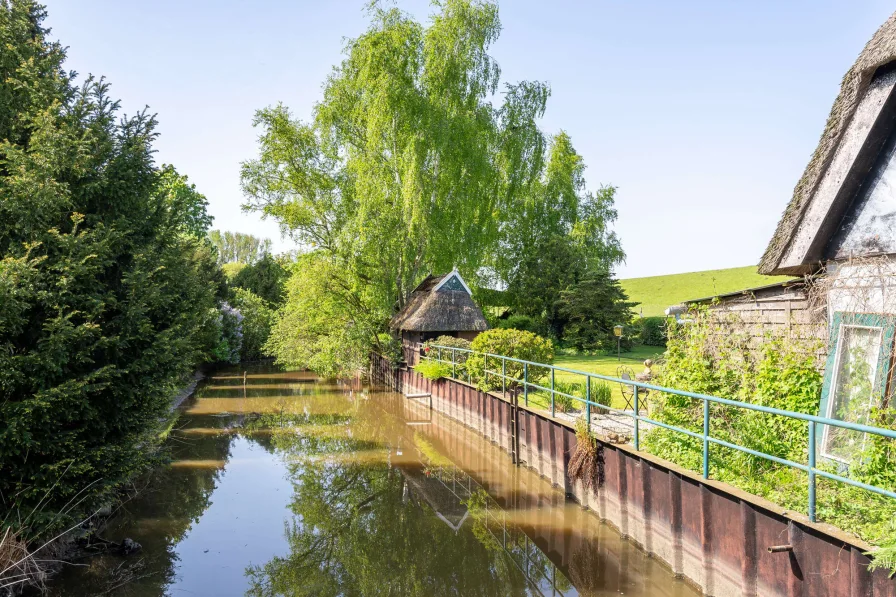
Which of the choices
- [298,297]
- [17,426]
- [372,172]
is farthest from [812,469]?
[298,297]

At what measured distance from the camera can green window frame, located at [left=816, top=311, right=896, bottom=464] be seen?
7105mm

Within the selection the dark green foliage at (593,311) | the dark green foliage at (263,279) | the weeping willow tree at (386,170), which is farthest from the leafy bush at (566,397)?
the dark green foliage at (263,279)

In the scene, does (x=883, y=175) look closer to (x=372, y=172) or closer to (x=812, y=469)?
(x=812, y=469)

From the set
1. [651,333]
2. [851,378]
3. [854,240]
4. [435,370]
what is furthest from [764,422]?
[651,333]

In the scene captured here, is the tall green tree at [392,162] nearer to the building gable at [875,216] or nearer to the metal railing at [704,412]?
the metal railing at [704,412]

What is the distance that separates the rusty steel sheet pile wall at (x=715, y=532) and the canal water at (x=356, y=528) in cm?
31

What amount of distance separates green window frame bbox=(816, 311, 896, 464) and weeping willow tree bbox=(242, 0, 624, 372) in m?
18.3

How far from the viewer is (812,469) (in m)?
5.73

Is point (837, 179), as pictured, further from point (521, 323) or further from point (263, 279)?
point (263, 279)

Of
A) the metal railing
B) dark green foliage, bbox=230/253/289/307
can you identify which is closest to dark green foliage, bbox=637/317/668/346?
the metal railing

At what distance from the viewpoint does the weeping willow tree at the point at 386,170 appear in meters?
24.9

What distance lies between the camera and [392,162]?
84.8 feet

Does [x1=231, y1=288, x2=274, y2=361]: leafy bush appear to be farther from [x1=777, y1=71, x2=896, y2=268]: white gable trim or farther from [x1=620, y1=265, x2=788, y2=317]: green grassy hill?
[x1=777, y1=71, x2=896, y2=268]: white gable trim

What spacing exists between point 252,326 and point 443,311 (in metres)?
18.5
